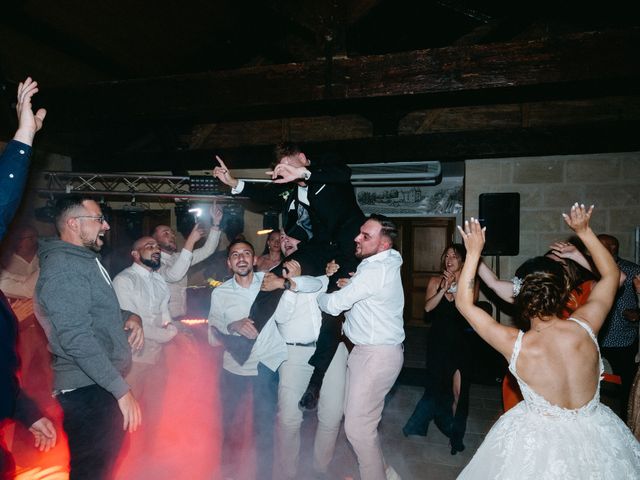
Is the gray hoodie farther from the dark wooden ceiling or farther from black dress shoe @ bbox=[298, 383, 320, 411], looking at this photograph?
the dark wooden ceiling

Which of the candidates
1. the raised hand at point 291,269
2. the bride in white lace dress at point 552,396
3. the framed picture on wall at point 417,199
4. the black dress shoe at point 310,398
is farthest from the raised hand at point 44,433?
the framed picture on wall at point 417,199

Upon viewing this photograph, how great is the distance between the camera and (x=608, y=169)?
5.18 meters

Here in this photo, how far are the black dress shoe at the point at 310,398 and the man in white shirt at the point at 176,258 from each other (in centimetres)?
223

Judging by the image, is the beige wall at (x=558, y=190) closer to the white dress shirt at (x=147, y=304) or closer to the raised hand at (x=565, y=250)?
the raised hand at (x=565, y=250)

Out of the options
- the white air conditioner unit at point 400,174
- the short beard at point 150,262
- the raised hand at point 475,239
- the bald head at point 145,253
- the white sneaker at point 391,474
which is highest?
the white air conditioner unit at point 400,174

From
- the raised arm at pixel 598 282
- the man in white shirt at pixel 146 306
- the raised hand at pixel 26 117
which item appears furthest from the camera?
the man in white shirt at pixel 146 306

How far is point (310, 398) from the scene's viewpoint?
2740 millimetres

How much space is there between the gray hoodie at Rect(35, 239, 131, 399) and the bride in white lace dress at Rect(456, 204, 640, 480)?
187cm

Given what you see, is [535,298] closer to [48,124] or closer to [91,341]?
[91,341]

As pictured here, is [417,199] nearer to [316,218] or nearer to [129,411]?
[316,218]

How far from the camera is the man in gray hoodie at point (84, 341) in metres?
1.92

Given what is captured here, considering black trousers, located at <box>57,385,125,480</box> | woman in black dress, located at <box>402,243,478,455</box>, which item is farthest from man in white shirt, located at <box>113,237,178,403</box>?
woman in black dress, located at <box>402,243,478,455</box>

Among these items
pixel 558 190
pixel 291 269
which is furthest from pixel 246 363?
pixel 558 190

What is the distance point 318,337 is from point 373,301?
558 millimetres
